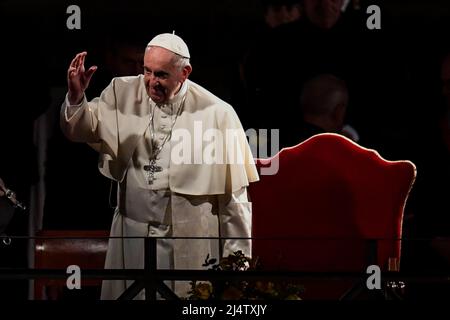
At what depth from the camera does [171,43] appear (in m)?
4.36

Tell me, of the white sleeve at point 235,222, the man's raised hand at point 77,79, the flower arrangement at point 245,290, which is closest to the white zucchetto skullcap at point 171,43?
the man's raised hand at point 77,79

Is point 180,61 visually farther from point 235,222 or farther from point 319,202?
point 319,202

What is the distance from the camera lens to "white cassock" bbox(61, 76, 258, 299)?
4.27m

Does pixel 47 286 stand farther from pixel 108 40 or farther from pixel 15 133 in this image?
pixel 108 40

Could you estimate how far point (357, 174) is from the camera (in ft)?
15.7

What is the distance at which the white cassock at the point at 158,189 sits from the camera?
4.27 metres

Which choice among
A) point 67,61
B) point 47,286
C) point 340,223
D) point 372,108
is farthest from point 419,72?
point 47,286

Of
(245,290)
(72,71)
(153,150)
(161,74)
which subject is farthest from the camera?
(153,150)

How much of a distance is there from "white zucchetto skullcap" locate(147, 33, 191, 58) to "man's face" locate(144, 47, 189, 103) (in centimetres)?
4

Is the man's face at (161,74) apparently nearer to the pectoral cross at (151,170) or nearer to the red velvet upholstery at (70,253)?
the pectoral cross at (151,170)

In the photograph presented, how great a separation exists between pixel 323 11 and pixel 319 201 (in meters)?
0.82

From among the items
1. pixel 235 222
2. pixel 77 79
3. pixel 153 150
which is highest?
pixel 77 79

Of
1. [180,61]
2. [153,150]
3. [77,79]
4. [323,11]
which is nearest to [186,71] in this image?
[180,61]
